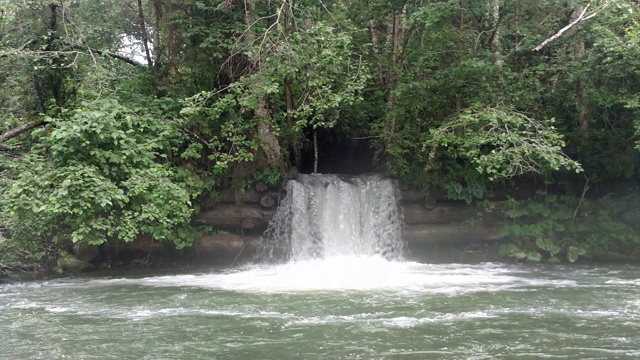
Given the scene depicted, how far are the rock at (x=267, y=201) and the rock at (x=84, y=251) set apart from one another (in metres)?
3.79

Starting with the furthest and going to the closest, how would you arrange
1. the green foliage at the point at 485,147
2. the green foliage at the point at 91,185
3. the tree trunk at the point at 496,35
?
the tree trunk at the point at 496,35 < the green foliage at the point at 485,147 < the green foliage at the point at 91,185

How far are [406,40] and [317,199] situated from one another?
14.5ft

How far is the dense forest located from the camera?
12320 millimetres

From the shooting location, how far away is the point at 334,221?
14680 millimetres

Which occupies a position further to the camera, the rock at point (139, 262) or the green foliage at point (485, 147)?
the rock at point (139, 262)

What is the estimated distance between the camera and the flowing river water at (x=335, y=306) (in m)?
7.10

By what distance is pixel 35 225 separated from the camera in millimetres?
12148

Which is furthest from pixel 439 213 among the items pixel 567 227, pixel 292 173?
pixel 292 173

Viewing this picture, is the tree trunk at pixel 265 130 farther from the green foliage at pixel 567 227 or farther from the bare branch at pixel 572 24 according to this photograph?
the bare branch at pixel 572 24

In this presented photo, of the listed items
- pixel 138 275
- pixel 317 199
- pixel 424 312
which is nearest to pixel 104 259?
pixel 138 275

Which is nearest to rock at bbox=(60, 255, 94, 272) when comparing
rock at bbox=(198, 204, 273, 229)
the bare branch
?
rock at bbox=(198, 204, 273, 229)

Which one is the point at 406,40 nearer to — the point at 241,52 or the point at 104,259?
the point at 241,52

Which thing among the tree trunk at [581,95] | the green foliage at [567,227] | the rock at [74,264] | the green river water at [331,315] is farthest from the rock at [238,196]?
the tree trunk at [581,95]

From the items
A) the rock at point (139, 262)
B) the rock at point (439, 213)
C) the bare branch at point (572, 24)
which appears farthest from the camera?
the rock at point (439, 213)
